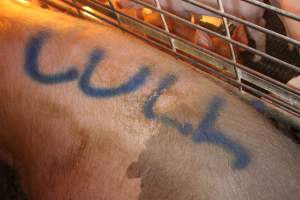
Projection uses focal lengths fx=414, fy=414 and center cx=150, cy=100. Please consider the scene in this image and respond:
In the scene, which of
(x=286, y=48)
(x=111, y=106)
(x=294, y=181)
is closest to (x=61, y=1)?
(x=111, y=106)

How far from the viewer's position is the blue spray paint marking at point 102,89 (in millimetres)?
876

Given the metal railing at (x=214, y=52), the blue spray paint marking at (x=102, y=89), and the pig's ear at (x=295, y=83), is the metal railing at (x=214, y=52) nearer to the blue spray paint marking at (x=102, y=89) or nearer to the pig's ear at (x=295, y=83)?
the pig's ear at (x=295, y=83)

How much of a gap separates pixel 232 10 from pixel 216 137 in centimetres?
35

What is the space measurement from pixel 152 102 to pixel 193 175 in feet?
0.57

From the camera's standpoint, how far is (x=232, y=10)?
0.98m

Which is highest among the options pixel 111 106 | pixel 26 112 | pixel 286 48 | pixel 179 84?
pixel 286 48

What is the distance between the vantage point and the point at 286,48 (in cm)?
108

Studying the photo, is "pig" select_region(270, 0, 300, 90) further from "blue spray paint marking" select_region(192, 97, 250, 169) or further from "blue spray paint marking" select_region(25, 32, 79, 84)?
"blue spray paint marking" select_region(25, 32, 79, 84)

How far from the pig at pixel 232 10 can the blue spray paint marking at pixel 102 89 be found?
0.82ft

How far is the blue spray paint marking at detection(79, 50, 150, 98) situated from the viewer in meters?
0.88

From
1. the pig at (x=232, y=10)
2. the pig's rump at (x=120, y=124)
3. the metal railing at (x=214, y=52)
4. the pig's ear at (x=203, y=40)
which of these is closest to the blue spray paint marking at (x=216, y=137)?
the pig's rump at (x=120, y=124)

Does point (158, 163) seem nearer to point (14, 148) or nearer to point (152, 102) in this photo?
point (152, 102)

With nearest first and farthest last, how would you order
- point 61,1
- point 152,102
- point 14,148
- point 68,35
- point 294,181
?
point 294,181 → point 152,102 → point 68,35 → point 14,148 → point 61,1

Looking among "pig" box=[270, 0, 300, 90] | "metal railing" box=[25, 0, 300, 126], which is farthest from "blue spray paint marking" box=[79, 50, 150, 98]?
"pig" box=[270, 0, 300, 90]
